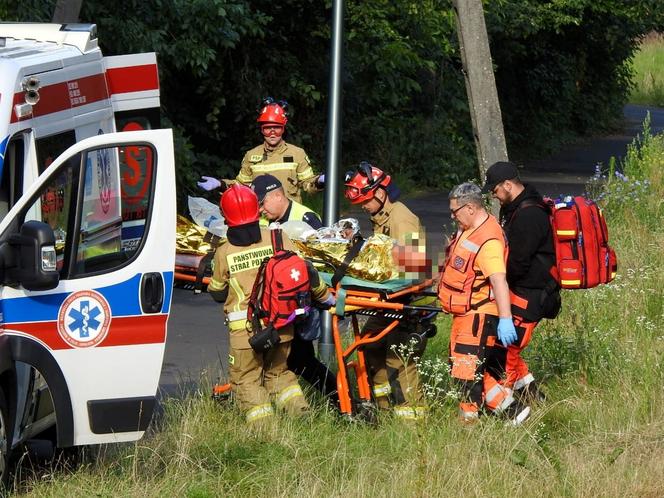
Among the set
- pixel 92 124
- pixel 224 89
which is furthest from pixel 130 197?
pixel 224 89

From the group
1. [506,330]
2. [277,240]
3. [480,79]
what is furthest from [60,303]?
[480,79]

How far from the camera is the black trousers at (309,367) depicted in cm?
795

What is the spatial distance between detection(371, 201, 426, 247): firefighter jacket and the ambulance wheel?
2408 millimetres

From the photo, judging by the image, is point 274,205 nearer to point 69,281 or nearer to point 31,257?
point 69,281

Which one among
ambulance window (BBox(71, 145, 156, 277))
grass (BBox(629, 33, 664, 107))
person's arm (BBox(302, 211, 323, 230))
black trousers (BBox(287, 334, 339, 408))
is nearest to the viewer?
ambulance window (BBox(71, 145, 156, 277))

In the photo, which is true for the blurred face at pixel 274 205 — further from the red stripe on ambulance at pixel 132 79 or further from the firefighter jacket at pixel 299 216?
the red stripe on ambulance at pixel 132 79

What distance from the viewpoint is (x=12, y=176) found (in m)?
6.11

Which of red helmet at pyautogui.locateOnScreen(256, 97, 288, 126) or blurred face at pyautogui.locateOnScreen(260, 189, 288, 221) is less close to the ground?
red helmet at pyautogui.locateOnScreen(256, 97, 288, 126)

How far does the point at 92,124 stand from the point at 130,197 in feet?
1.54

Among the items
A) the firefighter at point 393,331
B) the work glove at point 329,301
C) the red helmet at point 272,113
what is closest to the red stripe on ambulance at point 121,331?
the work glove at point 329,301

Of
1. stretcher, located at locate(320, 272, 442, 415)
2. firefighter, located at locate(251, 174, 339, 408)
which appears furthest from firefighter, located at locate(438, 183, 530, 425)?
firefighter, located at locate(251, 174, 339, 408)

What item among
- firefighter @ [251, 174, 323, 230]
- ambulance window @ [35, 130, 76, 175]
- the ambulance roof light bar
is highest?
the ambulance roof light bar

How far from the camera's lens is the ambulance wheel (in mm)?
5891

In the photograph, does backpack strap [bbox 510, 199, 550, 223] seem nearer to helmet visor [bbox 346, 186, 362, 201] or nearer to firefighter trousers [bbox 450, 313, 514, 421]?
firefighter trousers [bbox 450, 313, 514, 421]
